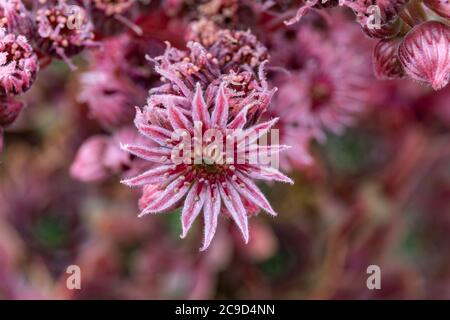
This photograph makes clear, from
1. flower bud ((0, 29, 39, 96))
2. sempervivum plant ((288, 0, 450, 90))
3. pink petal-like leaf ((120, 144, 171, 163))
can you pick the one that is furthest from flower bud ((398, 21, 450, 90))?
flower bud ((0, 29, 39, 96))

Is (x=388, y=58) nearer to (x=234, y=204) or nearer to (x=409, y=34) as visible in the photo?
(x=409, y=34)

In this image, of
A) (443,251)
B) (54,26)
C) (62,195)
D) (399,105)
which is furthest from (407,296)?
(54,26)

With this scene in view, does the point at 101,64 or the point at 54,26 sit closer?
the point at 54,26

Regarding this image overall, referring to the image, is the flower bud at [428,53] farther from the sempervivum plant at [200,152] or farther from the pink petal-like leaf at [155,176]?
the pink petal-like leaf at [155,176]

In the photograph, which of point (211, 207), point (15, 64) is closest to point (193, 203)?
point (211, 207)

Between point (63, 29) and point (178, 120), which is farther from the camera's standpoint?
point (63, 29)

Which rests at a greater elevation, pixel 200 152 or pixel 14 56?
pixel 14 56

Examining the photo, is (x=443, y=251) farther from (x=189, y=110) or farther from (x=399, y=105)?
(x=189, y=110)

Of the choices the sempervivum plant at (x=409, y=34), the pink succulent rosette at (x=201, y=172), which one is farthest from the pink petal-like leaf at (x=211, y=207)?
the sempervivum plant at (x=409, y=34)
